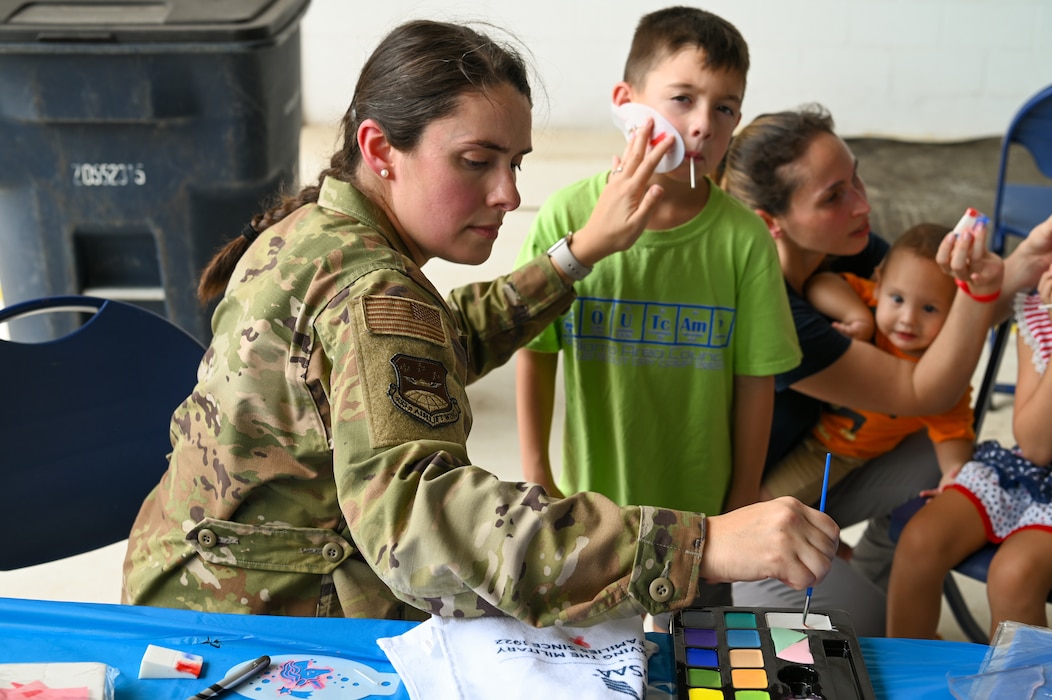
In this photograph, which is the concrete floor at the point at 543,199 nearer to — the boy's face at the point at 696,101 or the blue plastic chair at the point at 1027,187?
the blue plastic chair at the point at 1027,187

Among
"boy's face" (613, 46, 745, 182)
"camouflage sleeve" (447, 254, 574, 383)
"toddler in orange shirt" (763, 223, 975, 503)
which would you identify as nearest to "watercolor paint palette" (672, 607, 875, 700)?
"camouflage sleeve" (447, 254, 574, 383)

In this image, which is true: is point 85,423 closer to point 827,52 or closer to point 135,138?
point 135,138

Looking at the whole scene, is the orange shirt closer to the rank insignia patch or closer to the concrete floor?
the concrete floor

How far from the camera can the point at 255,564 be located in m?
1.22

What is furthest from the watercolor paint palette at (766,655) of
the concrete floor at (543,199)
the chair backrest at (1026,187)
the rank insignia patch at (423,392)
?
the chair backrest at (1026,187)

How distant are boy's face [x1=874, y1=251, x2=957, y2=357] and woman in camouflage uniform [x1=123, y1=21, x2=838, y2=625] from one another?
68 centimetres

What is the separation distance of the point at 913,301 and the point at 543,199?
334 cm

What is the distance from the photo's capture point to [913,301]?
75.1 inches

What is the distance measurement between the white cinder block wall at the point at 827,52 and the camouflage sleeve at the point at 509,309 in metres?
4.52

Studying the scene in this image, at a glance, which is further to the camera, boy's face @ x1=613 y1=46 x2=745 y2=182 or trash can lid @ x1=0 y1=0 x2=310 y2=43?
trash can lid @ x1=0 y1=0 x2=310 y2=43

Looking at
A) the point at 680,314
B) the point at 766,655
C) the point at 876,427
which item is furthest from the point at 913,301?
the point at 766,655

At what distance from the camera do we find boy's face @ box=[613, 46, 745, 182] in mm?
1569

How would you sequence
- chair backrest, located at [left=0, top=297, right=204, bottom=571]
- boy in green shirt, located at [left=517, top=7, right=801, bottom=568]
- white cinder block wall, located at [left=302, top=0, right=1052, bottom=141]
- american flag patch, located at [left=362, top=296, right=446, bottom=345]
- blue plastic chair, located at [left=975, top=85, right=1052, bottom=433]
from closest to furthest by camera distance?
1. american flag patch, located at [left=362, top=296, right=446, bottom=345]
2. chair backrest, located at [left=0, top=297, right=204, bottom=571]
3. boy in green shirt, located at [left=517, top=7, right=801, bottom=568]
4. blue plastic chair, located at [left=975, top=85, right=1052, bottom=433]
5. white cinder block wall, located at [left=302, top=0, right=1052, bottom=141]

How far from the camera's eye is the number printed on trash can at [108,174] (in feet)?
8.78
